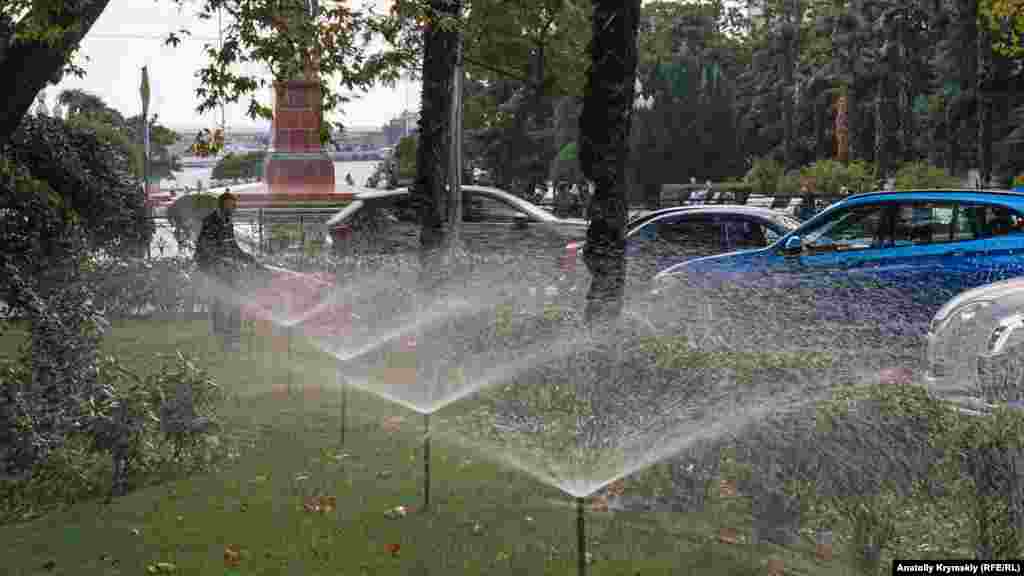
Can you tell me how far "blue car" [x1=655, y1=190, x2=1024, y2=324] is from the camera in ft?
37.7

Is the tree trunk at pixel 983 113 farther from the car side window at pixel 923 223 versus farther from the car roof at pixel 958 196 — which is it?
the car side window at pixel 923 223

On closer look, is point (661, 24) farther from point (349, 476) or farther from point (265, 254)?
point (349, 476)

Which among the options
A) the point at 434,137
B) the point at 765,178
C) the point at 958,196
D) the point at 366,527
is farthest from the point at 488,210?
the point at 765,178

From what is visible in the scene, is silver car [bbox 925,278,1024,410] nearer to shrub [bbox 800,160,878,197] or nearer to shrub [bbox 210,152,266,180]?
shrub [bbox 800,160,878,197]

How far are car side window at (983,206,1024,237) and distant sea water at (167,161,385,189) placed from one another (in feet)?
235

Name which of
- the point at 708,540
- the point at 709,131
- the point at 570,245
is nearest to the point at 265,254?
the point at 570,245

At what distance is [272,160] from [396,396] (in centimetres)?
2666

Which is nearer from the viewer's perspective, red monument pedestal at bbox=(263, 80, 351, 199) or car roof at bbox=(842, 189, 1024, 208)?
car roof at bbox=(842, 189, 1024, 208)

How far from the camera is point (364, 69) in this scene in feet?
33.7

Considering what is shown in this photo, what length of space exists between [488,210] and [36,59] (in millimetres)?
13925

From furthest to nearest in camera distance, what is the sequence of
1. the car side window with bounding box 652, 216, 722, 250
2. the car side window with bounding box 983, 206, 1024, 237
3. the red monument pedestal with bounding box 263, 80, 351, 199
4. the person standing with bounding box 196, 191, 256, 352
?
the red monument pedestal with bounding box 263, 80, 351, 199, the car side window with bounding box 652, 216, 722, 250, the person standing with bounding box 196, 191, 256, 352, the car side window with bounding box 983, 206, 1024, 237

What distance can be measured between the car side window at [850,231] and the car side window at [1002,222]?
1052 millimetres

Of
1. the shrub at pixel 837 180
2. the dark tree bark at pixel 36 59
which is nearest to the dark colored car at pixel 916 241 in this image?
the dark tree bark at pixel 36 59

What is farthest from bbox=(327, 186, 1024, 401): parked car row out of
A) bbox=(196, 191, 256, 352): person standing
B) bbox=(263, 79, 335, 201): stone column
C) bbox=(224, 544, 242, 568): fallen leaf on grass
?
bbox=(263, 79, 335, 201): stone column
